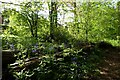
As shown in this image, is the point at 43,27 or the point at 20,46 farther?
the point at 43,27

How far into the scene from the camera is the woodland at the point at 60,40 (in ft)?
12.4

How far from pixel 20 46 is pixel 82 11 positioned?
370 centimetres

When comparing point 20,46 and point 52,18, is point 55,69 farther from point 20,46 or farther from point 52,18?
point 52,18

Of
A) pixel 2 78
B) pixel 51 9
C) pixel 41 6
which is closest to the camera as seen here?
pixel 2 78

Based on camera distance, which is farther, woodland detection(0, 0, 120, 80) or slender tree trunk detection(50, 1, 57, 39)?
slender tree trunk detection(50, 1, 57, 39)

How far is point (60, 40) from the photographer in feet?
23.8

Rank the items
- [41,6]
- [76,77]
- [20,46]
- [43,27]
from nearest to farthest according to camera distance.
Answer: [76,77], [20,46], [41,6], [43,27]

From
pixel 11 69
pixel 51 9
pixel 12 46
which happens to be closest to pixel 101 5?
pixel 51 9

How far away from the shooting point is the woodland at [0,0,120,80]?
12.4 feet

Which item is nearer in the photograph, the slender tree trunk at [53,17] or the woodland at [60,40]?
the woodland at [60,40]

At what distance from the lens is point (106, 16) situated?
8148 millimetres

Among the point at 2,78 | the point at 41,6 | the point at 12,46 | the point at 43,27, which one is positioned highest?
the point at 41,6

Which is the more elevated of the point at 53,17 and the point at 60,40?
the point at 53,17

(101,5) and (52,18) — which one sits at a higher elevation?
(101,5)
